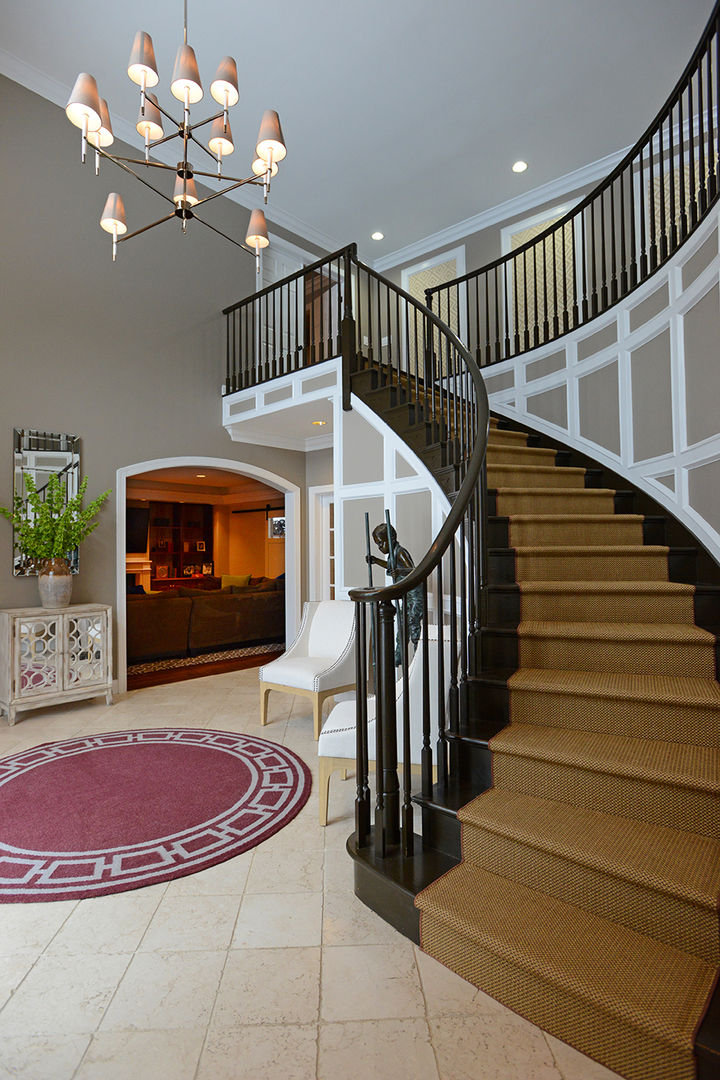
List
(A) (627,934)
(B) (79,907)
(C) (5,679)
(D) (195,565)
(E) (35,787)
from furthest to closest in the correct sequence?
(D) (195,565), (C) (5,679), (E) (35,787), (B) (79,907), (A) (627,934)

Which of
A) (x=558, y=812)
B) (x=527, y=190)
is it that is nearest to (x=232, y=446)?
(x=527, y=190)

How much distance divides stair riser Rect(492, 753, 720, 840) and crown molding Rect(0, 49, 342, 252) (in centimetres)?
660

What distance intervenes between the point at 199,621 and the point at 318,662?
12.7 ft

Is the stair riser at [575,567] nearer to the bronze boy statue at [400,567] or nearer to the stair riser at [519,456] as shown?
the bronze boy statue at [400,567]

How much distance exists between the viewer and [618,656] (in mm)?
2521

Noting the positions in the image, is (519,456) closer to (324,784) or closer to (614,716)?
(614,716)

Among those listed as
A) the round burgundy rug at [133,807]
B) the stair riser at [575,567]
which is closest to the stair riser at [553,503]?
the stair riser at [575,567]

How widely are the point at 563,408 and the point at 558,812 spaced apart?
3.54 metres

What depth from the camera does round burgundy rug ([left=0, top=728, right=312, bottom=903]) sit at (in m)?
2.49

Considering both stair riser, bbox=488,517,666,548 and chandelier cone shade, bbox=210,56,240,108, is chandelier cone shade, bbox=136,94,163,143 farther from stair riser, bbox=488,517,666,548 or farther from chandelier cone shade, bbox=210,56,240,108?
stair riser, bbox=488,517,666,548

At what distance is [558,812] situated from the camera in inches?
78.9

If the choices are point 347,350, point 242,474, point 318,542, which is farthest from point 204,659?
point 347,350

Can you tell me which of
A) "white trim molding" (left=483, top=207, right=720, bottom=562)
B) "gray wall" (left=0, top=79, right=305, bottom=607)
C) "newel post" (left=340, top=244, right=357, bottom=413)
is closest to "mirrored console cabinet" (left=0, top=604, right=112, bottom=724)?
"gray wall" (left=0, top=79, right=305, bottom=607)

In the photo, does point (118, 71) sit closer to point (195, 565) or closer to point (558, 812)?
point (558, 812)
